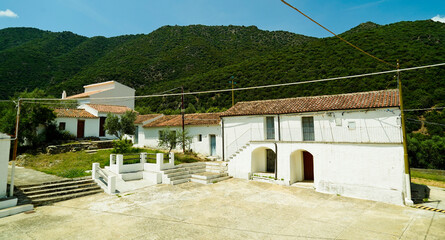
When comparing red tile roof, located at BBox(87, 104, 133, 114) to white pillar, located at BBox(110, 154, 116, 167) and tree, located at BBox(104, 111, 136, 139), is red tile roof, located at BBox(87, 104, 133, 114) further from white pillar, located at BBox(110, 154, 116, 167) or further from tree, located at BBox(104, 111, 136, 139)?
white pillar, located at BBox(110, 154, 116, 167)

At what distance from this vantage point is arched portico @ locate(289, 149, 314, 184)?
560 inches

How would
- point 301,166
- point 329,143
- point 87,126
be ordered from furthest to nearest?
point 87,126 < point 301,166 < point 329,143

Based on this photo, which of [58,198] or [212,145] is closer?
[58,198]

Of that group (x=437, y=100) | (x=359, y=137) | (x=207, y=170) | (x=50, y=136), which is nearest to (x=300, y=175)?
(x=359, y=137)

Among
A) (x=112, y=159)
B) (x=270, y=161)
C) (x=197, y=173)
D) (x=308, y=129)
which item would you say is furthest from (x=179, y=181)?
(x=308, y=129)

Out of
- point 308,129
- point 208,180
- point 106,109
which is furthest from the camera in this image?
point 106,109

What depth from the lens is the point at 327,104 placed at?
14.1 m

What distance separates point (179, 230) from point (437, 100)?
36.1 m

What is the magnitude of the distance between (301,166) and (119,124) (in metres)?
17.0

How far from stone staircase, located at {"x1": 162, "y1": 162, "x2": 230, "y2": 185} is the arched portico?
183 inches

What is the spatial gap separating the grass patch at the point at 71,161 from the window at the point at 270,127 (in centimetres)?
646

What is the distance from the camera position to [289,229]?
7.45 metres

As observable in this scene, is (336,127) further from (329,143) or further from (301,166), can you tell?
(301,166)

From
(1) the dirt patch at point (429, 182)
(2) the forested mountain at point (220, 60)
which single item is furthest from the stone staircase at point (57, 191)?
(2) the forested mountain at point (220, 60)
